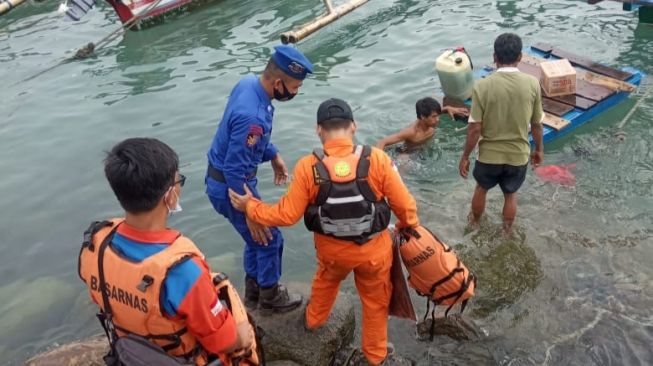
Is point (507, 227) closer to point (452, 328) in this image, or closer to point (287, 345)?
point (452, 328)

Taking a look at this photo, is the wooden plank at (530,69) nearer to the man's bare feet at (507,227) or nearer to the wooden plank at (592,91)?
the wooden plank at (592,91)

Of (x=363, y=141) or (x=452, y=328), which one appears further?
(x=363, y=141)

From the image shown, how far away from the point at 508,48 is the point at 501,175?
1392 millimetres

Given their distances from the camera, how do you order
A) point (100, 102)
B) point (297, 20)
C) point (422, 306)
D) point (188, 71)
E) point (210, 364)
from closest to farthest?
point (210, 364) → point (422, 306) → point (100, 102) → point (188, 71) → point (297, 20)

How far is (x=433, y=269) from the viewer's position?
4.58m

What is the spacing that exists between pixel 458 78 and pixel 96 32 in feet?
32.9

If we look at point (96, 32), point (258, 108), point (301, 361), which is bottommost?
point (301, 361)

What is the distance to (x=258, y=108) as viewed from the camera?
13.8ft

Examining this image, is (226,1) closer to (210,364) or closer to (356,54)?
(356,54)

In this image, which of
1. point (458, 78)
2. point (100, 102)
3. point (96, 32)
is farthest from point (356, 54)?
point (96, 32)

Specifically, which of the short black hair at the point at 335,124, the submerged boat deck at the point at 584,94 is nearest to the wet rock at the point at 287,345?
the short black hair at the point at 335,124

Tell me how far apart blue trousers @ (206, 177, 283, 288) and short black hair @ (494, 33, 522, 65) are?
9.04 feet

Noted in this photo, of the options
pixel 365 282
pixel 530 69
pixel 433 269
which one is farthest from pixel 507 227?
pixel 530 69

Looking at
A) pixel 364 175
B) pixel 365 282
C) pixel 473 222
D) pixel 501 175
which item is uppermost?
pixel 364 175
